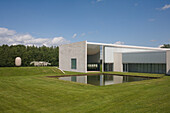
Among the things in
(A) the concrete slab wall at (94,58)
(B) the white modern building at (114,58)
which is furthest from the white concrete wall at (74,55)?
(A) the concrete slab wall at (94,58)

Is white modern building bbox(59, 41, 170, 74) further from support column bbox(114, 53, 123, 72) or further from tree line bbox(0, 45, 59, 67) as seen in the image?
tree line bbox(0, 45, 59, 67)

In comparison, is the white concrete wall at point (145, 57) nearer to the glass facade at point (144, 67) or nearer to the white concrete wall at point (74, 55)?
the glass facade at point (144, 67)

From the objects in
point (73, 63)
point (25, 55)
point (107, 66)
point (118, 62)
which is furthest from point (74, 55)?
point (25, 55)

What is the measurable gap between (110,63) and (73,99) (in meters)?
28.3

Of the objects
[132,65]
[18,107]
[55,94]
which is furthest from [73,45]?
[18,107]

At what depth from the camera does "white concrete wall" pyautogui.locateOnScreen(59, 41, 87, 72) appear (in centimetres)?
3484

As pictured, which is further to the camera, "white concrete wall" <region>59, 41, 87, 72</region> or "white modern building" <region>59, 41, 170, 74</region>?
"white concrete wall" <region>59, 41, 87, 72</region>

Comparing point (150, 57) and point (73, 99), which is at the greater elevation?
point (150, 57)

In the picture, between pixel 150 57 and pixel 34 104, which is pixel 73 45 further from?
pixel 34 104

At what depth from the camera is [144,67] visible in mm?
33875

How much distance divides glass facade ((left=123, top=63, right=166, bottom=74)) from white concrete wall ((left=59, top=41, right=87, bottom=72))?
1014 centimetres

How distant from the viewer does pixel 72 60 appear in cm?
3984

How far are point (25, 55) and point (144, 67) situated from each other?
43587mm

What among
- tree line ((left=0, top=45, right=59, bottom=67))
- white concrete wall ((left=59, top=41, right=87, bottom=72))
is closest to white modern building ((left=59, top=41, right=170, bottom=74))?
white concrete wall ((left=59, top=41, right=87, bottom=72))
